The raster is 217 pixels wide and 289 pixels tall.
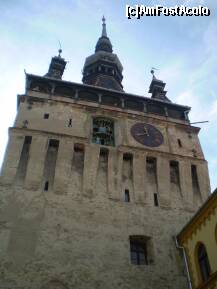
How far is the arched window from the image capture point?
14.1 meters

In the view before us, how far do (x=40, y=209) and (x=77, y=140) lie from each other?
512 centimetres

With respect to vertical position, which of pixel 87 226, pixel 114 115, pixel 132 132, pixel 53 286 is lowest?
pixel 53 286

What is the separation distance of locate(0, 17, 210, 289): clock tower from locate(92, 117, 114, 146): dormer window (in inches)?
2.4

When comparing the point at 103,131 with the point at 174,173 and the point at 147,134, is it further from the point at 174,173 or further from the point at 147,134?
the point at 174,173

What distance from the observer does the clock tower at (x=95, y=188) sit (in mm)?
15211

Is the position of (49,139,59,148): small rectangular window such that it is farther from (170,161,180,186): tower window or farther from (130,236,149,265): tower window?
(130,236,149,265): tower window

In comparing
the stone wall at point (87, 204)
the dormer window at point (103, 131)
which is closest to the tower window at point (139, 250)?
the stone wall at point (87, 204)

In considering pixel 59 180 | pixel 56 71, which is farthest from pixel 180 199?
pixel 56 71

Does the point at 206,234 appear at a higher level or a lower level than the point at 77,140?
lower

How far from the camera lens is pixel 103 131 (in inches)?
874

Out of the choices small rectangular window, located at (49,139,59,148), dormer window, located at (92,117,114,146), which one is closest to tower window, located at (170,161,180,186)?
dormer window, located at (92,117,114,146)

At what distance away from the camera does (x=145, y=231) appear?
1725cm

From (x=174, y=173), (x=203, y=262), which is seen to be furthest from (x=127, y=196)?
(x=203, y=262)

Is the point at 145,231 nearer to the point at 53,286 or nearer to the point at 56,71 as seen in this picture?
the point at 53,286
